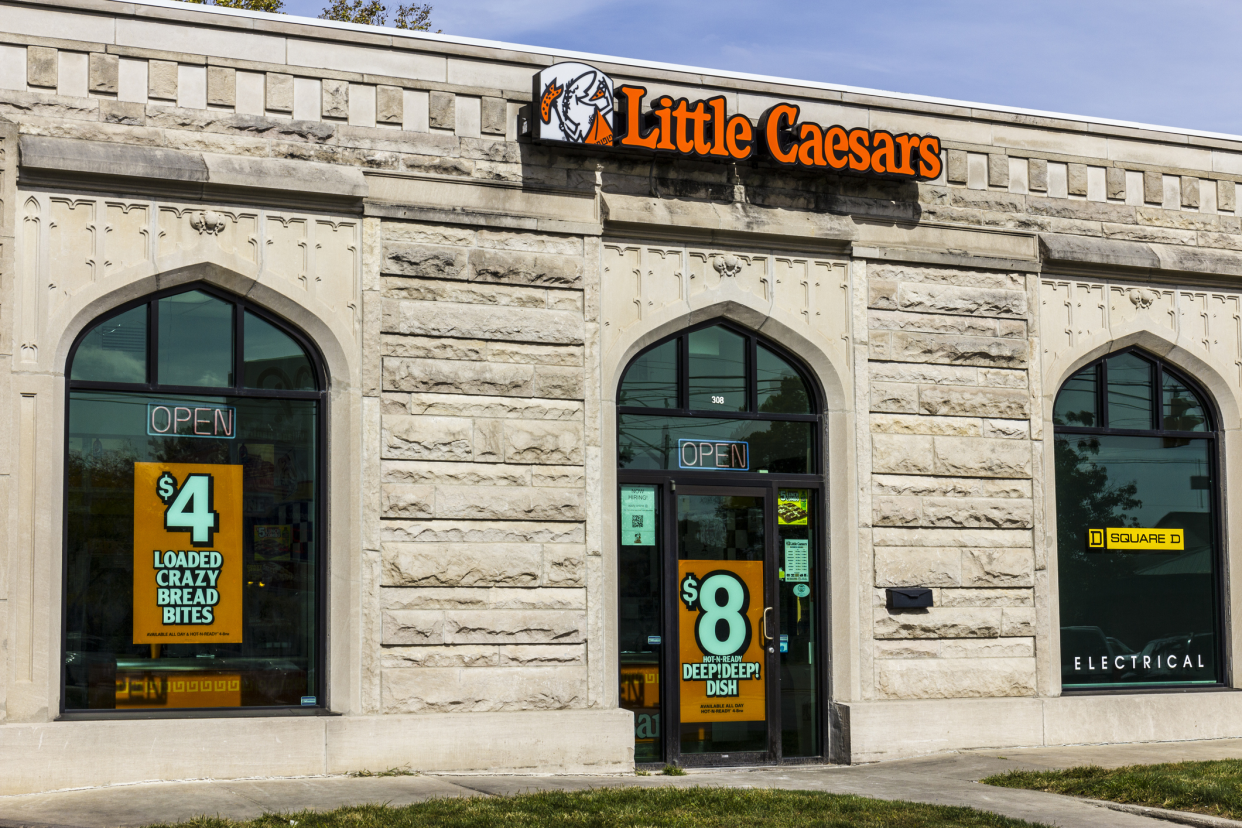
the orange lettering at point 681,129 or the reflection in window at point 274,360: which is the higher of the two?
the orange lettering at point 681,129

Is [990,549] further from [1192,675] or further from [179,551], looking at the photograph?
[179,551]

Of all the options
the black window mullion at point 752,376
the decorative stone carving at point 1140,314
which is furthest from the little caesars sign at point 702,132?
the decorative stone carving at point 1140,314

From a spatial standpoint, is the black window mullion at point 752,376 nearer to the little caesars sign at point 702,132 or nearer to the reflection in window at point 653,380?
the reflection in window at point 653,380

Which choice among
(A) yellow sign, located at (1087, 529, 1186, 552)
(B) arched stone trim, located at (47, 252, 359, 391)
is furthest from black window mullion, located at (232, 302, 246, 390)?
(A) yellow sign, located at (1087, 529, 1186, 552)

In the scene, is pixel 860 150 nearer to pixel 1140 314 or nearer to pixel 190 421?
pixel 1140 314

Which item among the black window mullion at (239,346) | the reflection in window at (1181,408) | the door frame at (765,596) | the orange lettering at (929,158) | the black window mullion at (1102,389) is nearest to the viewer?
the black window mullion at (239,346)

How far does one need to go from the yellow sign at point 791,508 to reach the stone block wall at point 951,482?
61cm

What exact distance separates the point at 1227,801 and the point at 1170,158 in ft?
24.6

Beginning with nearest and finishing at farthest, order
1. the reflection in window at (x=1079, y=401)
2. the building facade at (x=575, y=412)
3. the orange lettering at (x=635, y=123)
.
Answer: the building facade at (x=575, y=412), the orange lettering at (x=635, y=123), the reflection in window at (x=1079, y=401)

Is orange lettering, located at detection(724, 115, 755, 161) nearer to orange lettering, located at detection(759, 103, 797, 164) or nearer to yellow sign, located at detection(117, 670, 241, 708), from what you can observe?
orange lettering, located at detection(759, 103, 797, 164)

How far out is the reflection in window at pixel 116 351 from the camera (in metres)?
10.7

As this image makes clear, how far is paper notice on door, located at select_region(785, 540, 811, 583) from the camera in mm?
12766

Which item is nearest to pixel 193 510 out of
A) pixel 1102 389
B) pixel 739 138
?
pixel 739 138

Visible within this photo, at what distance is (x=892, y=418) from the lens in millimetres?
12945
